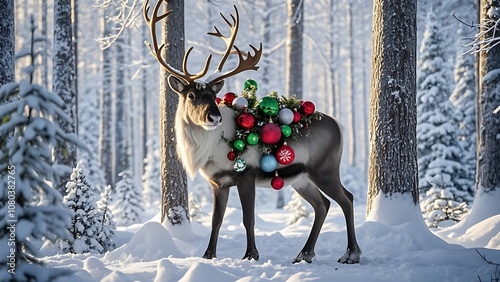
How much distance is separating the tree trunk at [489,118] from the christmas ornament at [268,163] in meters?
4.79

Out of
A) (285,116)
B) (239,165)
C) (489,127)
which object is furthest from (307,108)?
(489,127)

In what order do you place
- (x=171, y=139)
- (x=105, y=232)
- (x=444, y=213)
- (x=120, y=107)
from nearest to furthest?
1. (x=105, y=232)
2. (x=171, y=139)
3. (x=444, y=213)
4. (x=120, y=107)

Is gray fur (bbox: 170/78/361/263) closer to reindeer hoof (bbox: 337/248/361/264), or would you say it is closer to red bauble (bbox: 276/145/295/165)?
reindeer hoof (bbox: 337/248/361/264)

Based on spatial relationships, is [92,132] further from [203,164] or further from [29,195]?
[29,195]

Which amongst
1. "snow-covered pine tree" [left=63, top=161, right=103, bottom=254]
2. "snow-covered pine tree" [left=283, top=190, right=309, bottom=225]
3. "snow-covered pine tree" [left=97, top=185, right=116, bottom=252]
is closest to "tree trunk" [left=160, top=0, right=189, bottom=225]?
"snow-covered pine tree" [left=97, top=185, right=116, bottom=252]

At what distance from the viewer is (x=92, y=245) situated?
7543 millimetres

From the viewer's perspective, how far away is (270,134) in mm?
5949

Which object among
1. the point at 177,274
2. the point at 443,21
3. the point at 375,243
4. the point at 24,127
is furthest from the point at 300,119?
the point at 443,21

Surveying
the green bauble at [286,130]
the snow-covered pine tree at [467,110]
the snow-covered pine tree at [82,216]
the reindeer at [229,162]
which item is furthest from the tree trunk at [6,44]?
the snow-covered pine tree at [467,110]

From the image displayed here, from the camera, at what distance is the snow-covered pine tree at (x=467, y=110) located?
1548 cm

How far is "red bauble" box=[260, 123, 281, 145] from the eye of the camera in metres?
5.95

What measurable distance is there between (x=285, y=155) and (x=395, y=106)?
2.16 metres

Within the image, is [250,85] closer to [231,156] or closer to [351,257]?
Answer: [231,156]

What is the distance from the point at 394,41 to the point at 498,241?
3064mm
